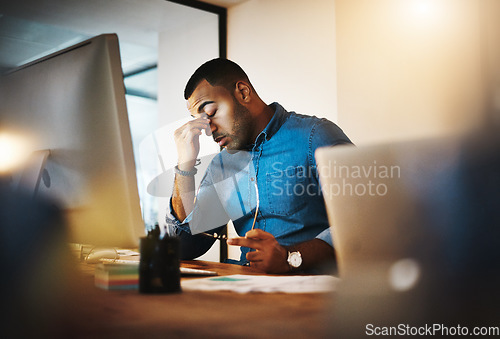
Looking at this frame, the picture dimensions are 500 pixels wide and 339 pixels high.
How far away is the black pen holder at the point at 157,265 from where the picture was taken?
2.50ft

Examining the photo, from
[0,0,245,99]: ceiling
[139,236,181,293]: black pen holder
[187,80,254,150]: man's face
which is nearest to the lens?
[139,236,181,293]: black pen holder

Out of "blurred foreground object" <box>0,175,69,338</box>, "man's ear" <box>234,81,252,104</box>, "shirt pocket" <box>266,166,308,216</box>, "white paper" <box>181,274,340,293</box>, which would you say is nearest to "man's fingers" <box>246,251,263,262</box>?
"white paper" <box>181,274,340,293</box>

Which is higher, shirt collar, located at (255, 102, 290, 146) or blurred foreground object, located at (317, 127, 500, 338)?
shirt collar, located at (255, 102, 290, 146)

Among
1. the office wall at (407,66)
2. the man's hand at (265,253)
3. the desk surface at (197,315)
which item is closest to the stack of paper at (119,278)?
the desk surface at (197,315)

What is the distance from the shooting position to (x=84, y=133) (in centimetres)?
86

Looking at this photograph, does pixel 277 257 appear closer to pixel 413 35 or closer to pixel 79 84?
pixel 79 84

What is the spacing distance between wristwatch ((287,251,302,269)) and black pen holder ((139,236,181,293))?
434 mm

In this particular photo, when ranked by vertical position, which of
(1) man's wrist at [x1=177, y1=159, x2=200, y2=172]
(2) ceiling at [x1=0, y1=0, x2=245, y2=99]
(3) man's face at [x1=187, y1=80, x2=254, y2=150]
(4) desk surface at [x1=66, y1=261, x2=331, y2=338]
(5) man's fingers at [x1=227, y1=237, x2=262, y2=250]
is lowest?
(4) desk surface at [x1=66, y1=261, x2=331, y2=338]

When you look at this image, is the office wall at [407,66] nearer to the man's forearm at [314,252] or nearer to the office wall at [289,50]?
the office wall at [289,50]

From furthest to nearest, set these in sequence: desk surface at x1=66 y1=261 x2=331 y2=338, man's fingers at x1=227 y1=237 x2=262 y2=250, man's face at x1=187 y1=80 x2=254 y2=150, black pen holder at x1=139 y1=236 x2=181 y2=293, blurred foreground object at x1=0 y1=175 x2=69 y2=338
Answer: man's face at x1=187 y1=80 x2=254 y2=150 < man's fingers at x1=227 y1=237 x2=262 y2=250 < black pen holder at x1=139 y1=236 x2=181 y2=293 < blurred foreground object at x1=0 y1=175 x2=69 y2=338 < desk surface at x1=66 y1=261 x2=331 y2=338

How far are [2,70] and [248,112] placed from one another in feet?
3.81

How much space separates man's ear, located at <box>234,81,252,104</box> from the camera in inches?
80.8

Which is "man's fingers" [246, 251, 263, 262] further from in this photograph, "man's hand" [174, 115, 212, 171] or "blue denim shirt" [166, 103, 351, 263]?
"man's hand" [174, 115, 212, 171]

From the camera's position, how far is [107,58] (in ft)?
2.70
